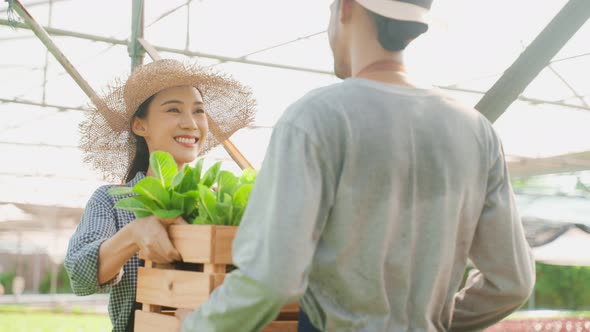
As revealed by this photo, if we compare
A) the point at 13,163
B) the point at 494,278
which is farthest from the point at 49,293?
the point at 494,278

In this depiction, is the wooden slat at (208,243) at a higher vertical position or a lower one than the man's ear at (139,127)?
lower

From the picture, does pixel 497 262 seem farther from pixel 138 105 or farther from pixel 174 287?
pixel 138 105

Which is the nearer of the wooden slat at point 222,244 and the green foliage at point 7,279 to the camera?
the wooden slat at point 222,244

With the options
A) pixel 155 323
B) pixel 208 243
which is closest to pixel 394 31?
pixel 208 243

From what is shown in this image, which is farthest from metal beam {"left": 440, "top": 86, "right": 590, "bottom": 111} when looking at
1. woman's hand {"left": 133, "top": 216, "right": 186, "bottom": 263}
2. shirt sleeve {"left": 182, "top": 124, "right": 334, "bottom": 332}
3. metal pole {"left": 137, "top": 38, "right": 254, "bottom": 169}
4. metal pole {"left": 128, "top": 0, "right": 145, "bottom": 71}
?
shirt sleeve {"left": 182, "top": 124, "right": 334, "bottom": 332}

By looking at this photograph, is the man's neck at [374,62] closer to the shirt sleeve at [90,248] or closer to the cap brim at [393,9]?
the cap brim at [393,9]

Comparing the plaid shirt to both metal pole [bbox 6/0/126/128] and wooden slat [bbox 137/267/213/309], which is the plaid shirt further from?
metal pole [bbox 6/0/126/128]

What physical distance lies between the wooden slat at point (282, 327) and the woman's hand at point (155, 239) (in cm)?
22

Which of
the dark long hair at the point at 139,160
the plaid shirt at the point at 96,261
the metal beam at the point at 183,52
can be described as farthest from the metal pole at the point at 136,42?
the metal beam at the point at 183,52

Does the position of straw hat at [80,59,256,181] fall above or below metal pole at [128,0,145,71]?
below

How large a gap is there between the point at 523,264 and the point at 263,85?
26.0 ft

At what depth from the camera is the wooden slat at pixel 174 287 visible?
123 cm

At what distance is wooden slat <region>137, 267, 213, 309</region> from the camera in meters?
1.23

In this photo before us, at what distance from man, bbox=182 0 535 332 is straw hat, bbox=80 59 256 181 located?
1.01 metres
